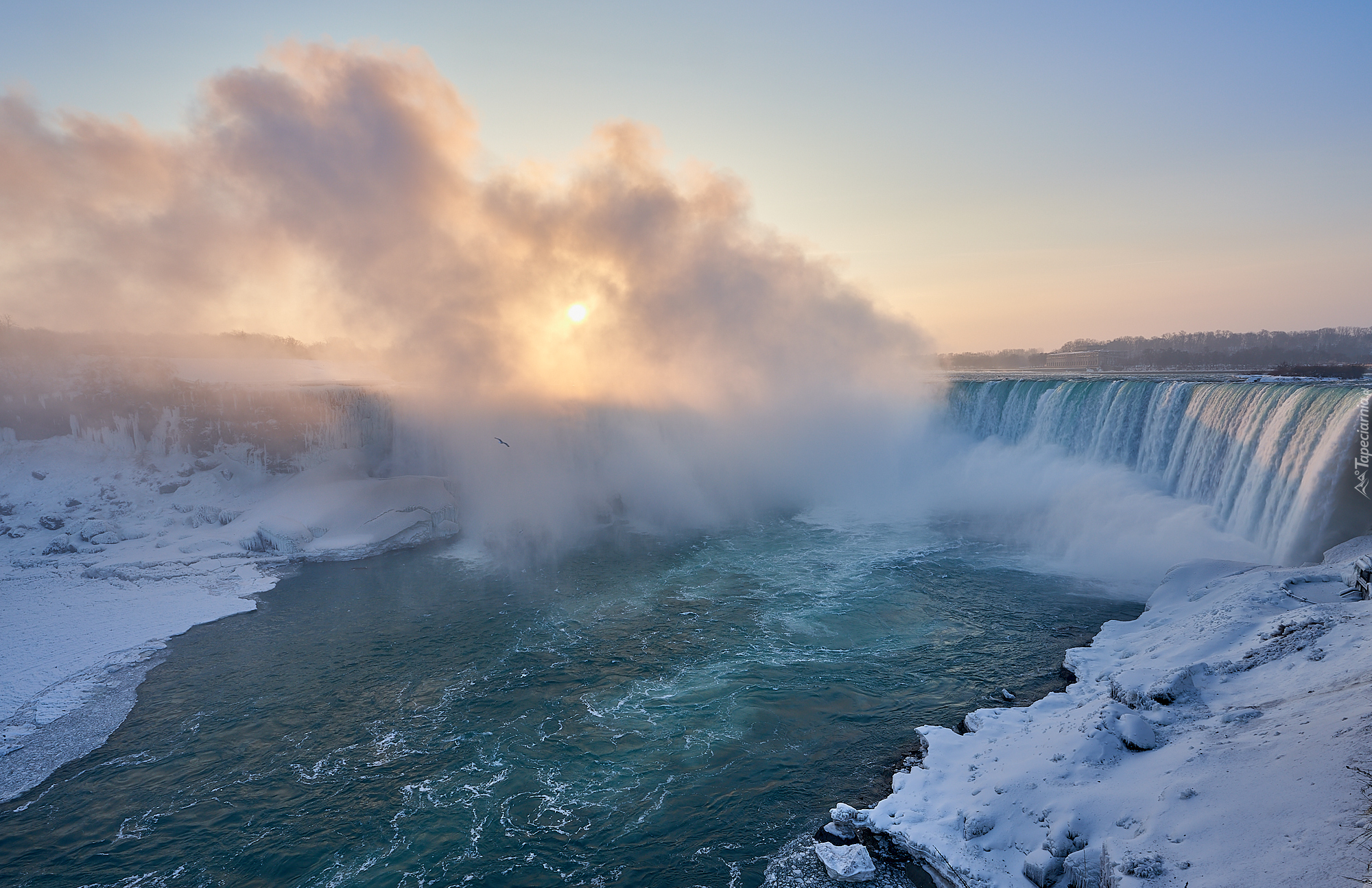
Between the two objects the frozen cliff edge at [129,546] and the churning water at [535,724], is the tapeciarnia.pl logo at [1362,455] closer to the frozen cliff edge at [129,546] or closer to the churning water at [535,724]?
the churning water at [535,724]

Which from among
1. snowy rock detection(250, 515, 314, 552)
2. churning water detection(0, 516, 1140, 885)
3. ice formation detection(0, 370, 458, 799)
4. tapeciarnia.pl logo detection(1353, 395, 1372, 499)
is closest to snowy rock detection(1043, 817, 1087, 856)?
churning water detection(0, 516, 1140, 885)

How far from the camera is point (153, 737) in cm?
1249

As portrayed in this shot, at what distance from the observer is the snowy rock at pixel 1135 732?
852 cm

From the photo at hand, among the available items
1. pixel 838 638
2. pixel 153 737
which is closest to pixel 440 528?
pixel 153 737

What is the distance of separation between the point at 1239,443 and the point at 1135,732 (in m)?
16.6

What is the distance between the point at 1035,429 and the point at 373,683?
31.6 meters

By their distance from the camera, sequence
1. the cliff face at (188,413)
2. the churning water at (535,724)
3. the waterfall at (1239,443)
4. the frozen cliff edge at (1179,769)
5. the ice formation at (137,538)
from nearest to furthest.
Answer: the frozen cliff edge at (1179,769) → the churning water at (535,724) → the ice formation at (137,538) → the waterfall at (1239,443) → the cliff face at (188,413)

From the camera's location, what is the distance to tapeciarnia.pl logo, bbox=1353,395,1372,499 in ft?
49.9

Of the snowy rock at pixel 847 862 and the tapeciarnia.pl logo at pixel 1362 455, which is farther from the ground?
the tapeciarnia.pl logo at pixel 1362 455

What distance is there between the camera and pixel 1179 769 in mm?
7605

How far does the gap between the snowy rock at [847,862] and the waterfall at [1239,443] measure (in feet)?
51.1

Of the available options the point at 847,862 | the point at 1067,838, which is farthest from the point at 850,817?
the point at 1067,838

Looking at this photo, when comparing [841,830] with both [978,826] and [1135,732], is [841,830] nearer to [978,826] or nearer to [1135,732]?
[978,826]

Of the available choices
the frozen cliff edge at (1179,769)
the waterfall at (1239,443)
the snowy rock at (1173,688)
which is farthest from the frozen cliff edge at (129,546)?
the waterfall at (1239,443)
